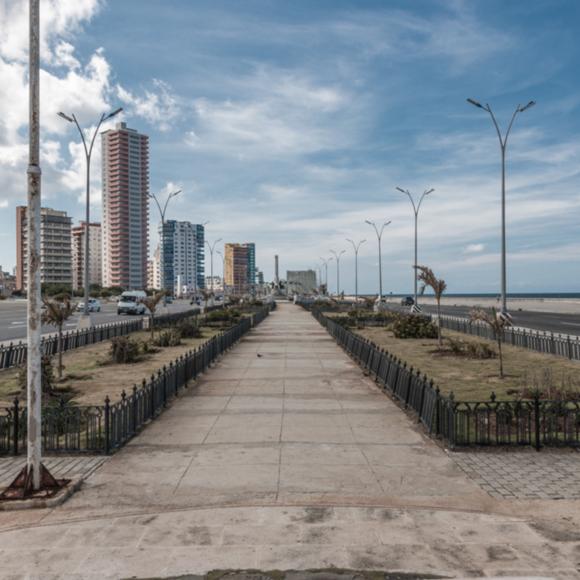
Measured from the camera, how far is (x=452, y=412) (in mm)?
9594

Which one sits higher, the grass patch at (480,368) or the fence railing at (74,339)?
the fence railing at (74,339)

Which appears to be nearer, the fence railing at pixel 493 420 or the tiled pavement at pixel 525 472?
the tiled pavement at pixel 525 472

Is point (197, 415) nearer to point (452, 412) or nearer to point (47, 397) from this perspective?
point (47, 397)

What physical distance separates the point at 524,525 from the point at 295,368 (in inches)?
526

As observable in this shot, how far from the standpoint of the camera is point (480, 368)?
19219 mm

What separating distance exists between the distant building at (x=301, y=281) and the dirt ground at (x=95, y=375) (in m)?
140

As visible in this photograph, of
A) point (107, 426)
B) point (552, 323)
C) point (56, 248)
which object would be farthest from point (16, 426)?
point (56, 248)

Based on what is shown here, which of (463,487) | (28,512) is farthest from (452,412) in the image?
(28,512)

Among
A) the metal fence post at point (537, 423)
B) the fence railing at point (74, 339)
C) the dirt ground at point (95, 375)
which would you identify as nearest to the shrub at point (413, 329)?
the dirt ground at point (95, 375)

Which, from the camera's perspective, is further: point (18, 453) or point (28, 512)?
point (18, 453)

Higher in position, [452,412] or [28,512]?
[452,412]

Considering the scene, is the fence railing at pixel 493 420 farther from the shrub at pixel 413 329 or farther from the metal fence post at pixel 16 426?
the shrub at pixel 413 329

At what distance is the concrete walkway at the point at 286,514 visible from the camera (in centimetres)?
556

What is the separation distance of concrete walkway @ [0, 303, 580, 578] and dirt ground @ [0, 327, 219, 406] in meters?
4.29
